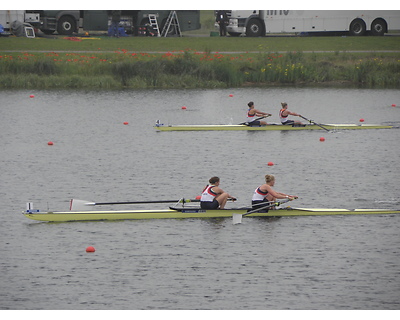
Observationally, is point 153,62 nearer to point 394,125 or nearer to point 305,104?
point 305,104

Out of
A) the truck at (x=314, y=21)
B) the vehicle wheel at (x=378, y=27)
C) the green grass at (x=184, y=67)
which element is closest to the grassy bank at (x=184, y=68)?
the green grass at (x=184, y=67)

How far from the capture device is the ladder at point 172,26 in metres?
62.4

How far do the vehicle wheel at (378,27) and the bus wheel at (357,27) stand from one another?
2.16 ft

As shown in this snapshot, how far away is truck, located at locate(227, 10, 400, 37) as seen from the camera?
2397 inches

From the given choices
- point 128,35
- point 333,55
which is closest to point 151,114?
point 333,55

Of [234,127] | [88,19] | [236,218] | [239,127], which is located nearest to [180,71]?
[88,19]

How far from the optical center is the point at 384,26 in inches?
2409

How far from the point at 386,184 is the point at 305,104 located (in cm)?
1895

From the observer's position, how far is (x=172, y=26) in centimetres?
6372

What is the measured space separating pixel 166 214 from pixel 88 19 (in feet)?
137

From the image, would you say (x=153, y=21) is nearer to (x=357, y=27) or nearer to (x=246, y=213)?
(x=357, y=27)

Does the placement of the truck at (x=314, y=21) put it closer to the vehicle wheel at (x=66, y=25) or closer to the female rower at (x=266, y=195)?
the vehicle wheel at (x=66, y=25)

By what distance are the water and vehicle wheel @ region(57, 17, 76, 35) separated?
16.1 meters

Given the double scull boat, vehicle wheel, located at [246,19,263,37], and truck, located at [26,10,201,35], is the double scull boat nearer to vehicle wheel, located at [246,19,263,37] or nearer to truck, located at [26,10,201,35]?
truck, located at [26,10,201,35]
